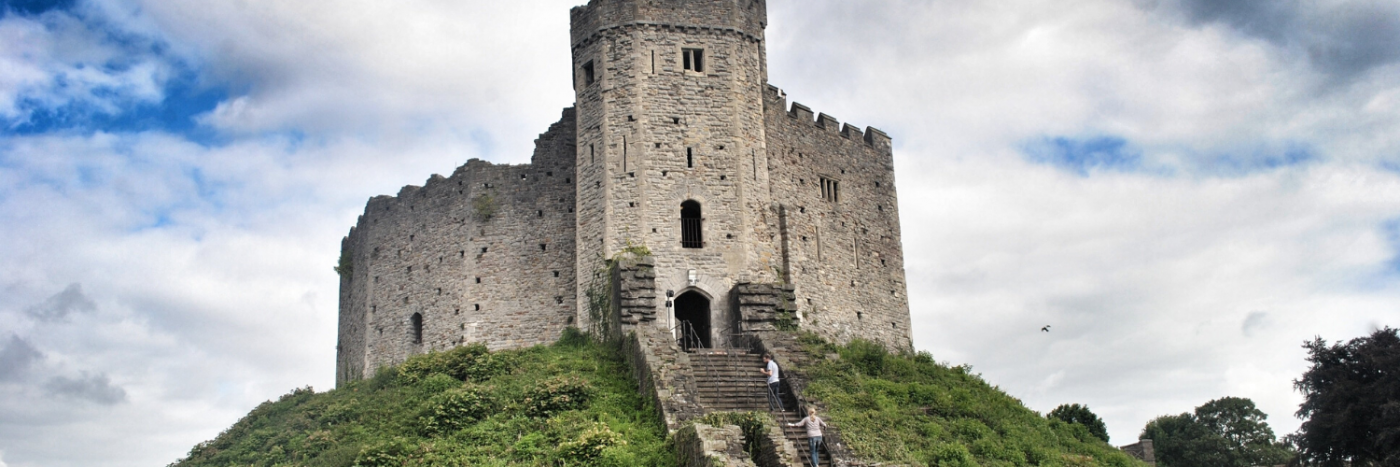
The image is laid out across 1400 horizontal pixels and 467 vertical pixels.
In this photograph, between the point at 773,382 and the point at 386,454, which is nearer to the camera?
the point at 386,454

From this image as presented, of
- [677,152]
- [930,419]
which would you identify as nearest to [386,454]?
[930,419]

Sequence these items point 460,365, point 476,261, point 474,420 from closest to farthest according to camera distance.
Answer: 1. point 474,420
2. point 460,365
3. point 476,261

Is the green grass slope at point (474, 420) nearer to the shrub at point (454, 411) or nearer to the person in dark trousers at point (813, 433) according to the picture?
the shrub at point (454, 411)

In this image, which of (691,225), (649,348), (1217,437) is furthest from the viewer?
(1217,437)

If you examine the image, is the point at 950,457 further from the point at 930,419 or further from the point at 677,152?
the point at 677,152

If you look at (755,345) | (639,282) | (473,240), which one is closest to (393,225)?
(473,240)

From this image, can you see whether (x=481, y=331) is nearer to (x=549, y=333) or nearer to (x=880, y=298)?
(x=549, y=333)

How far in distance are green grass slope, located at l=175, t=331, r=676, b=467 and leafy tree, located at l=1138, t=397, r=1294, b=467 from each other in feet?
119

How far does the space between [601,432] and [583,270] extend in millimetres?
9786

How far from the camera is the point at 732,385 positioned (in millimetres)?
23875

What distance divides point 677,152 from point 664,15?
403 centimetres

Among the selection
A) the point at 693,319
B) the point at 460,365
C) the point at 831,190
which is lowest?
the point at 460,365

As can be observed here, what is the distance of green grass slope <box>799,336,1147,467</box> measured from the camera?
21250 millimetres

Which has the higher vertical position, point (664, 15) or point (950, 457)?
point (664, 15)
